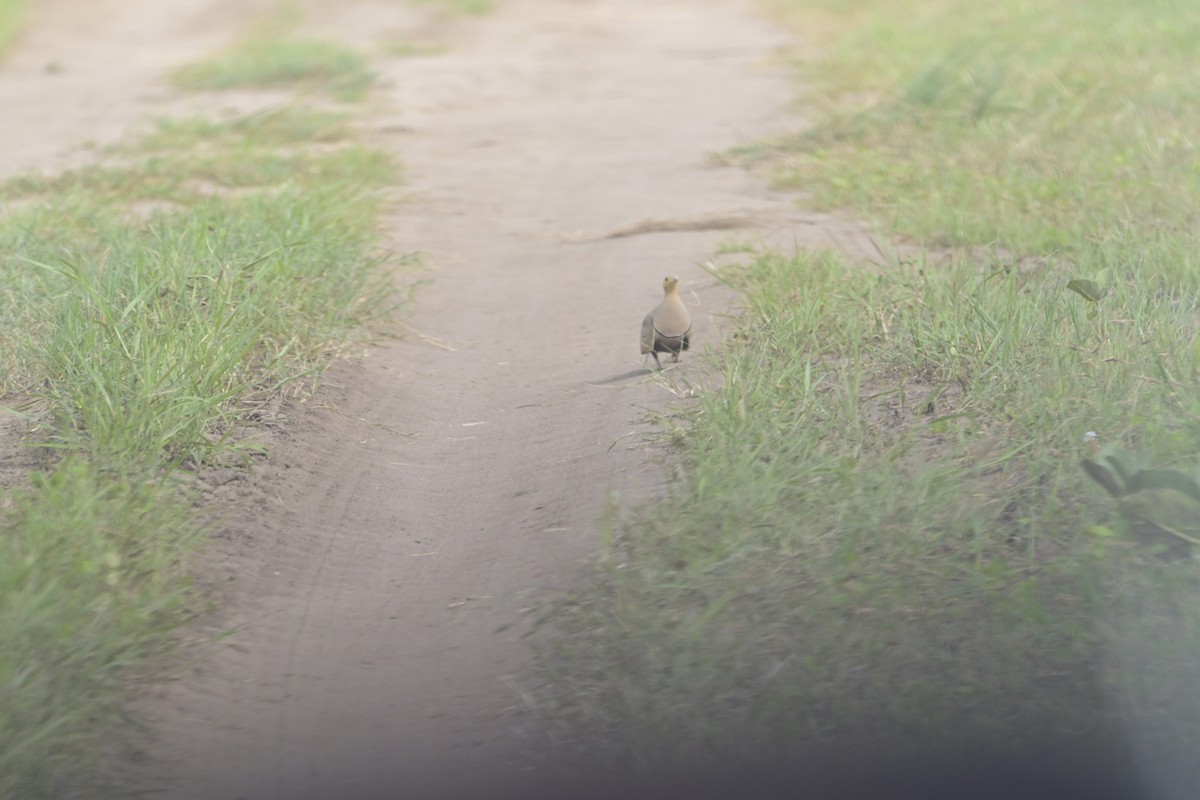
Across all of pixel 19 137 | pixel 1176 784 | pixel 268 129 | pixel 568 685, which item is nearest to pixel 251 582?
pixel 568 685

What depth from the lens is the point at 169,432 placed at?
3.52 metres

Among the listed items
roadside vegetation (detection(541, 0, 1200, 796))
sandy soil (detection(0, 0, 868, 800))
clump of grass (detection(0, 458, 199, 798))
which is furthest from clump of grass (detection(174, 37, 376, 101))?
clump of grass (detection(0, 458, 199, 798))

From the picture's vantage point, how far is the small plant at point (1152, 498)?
2.93m

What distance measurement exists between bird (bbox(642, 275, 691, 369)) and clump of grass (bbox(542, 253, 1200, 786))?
0.22 m

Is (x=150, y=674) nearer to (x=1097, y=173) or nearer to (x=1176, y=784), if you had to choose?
(x=1176, y=784)

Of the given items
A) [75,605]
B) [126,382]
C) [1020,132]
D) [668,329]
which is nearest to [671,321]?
[668,329]

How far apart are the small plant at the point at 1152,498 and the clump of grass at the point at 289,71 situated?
25.0 feet

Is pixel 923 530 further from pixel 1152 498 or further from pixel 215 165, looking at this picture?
pixel 215 165

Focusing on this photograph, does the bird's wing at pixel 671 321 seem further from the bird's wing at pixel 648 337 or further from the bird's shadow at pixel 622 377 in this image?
the bird's shadow at pixel 622 377

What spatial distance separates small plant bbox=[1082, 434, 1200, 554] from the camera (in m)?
2.93

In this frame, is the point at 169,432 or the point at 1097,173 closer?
the point at 169,432

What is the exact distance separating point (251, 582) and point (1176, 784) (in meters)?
2.02

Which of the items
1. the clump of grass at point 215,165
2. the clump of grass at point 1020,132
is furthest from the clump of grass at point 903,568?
the clump of grass at point 215,165

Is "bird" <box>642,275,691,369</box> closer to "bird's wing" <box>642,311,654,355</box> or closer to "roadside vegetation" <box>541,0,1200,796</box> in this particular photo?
"bird's wing" <box>642,311,654,355</box>
